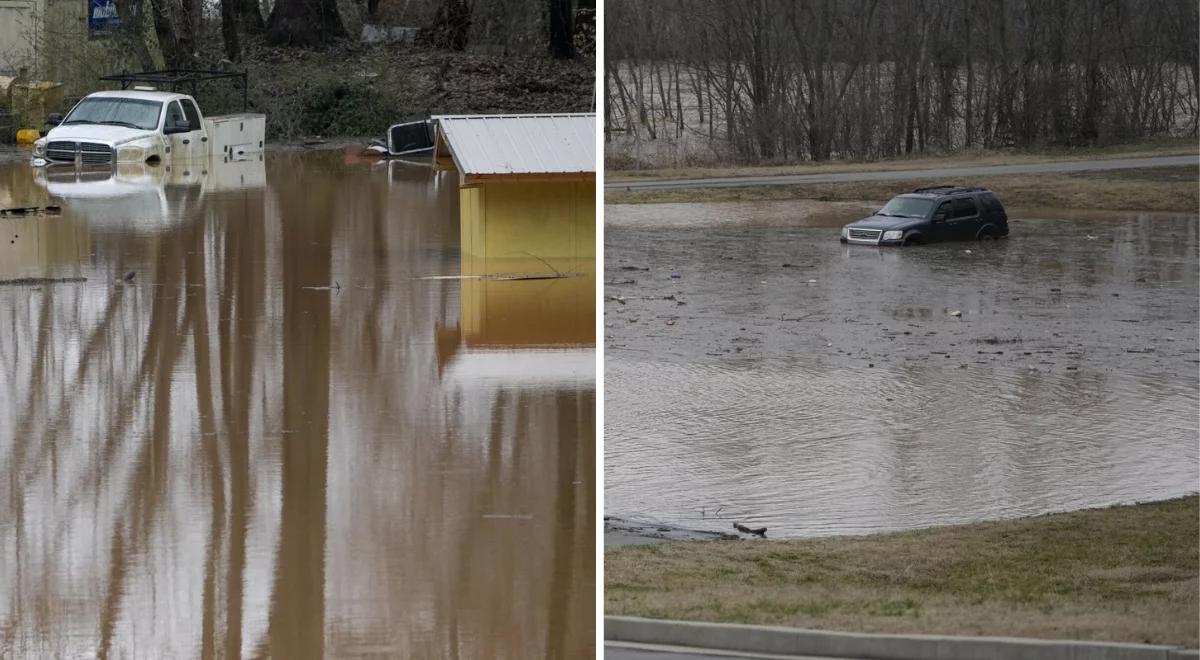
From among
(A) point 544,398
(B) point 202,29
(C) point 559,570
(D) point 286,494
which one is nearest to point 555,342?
(A) point 544,398

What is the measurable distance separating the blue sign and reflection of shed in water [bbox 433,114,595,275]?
17.6 m

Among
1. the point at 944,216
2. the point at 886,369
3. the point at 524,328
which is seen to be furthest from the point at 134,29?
the point at 944,216

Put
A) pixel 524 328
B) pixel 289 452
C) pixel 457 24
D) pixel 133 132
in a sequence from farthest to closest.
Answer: pixel 457 24
pixel 133 132
pixel 524 328
pixel 289 452

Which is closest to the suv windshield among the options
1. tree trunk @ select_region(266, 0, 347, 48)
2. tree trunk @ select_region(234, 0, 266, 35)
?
tree trunk @ select_region(266, 0, 347, 48)

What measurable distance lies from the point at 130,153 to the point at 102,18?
30.3 feet

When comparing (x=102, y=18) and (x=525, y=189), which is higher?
(x=102, y=18)

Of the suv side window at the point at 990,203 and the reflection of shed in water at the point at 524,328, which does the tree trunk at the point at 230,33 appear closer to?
the reflection of shed in water at the point at 524,328

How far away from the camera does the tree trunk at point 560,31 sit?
1387 inches

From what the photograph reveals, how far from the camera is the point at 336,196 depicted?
A: 21453 millimetres

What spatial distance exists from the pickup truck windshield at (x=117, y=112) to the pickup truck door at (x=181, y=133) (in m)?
0.23

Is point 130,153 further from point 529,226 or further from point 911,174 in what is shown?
point 911,174

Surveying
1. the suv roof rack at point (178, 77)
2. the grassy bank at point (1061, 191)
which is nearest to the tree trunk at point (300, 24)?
the suv roof rack at point (178, 77)

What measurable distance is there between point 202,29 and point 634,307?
30.1m

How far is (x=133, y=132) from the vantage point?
23922mm
